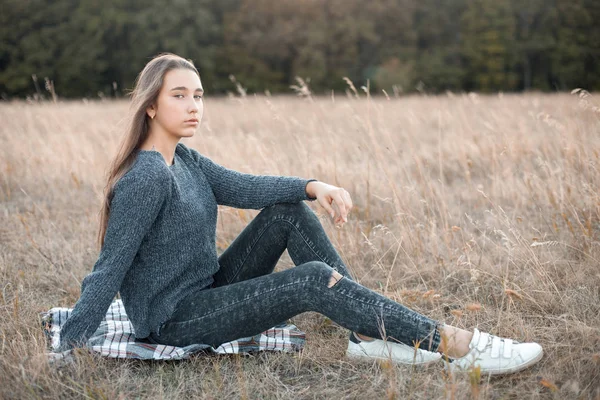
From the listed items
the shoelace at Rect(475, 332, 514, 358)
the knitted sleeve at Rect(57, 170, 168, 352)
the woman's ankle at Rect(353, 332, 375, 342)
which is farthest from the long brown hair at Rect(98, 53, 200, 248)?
the shoelace at Rect(475, 332, 514, 358)

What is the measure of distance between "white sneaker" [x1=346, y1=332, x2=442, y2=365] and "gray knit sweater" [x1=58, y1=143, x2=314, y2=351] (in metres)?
0.67

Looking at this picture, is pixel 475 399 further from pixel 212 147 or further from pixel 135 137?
pixel 212 147

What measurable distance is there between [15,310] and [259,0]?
24.1 m

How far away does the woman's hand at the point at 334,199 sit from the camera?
86.4 inches

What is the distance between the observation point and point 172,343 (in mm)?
2084

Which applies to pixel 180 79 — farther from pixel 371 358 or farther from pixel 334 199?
pixel 371 358

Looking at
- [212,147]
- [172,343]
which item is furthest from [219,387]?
[212,147]

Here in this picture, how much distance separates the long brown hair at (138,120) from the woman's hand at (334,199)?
0.76 meters

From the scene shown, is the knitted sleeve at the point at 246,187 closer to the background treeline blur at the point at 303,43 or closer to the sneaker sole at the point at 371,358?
the sneaker sole at the point at 371,358

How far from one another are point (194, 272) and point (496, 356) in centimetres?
121

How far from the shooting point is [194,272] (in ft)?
6.98

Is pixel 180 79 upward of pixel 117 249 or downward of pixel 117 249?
upward

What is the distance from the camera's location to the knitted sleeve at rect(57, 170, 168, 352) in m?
1.85

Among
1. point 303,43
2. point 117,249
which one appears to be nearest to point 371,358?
point 117,249
